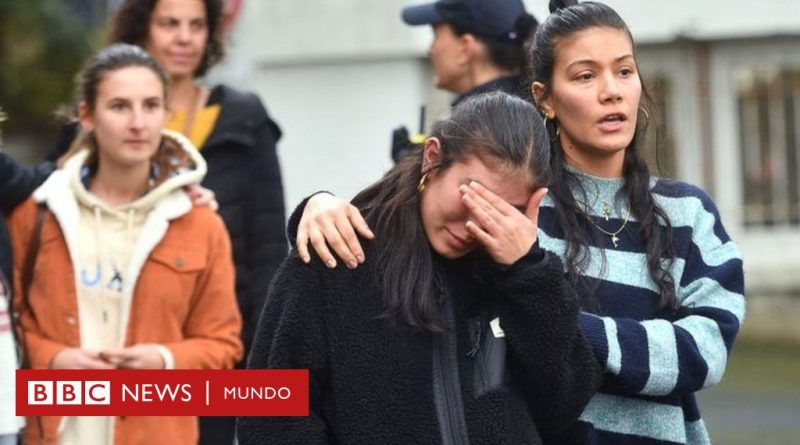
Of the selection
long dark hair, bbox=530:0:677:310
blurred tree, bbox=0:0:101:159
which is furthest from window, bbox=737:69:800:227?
long dark hair, bbox=530:0:677:310

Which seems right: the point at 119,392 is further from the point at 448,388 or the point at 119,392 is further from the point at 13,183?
the point at 448,388

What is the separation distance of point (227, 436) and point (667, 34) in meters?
10.9

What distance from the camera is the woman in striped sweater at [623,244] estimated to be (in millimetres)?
3658

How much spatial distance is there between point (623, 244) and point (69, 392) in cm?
171

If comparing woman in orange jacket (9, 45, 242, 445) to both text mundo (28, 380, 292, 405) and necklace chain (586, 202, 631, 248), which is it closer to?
text mundo (28, 380, 292, 405)

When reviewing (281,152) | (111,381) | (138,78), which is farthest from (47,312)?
(281,152)

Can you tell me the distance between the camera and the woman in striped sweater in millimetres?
3658

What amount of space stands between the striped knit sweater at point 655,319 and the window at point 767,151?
1281 cm

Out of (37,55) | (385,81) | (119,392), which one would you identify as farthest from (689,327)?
(37,55)

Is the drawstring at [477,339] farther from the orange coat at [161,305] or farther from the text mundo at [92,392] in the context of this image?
the orange coat at [161,305]

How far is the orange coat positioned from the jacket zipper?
1.79 m

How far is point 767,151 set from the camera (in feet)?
54.2

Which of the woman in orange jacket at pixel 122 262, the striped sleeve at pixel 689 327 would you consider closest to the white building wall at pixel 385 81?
the woman in orange jacket at pixel 122 262

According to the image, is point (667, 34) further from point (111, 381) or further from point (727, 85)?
point (111, 381)
